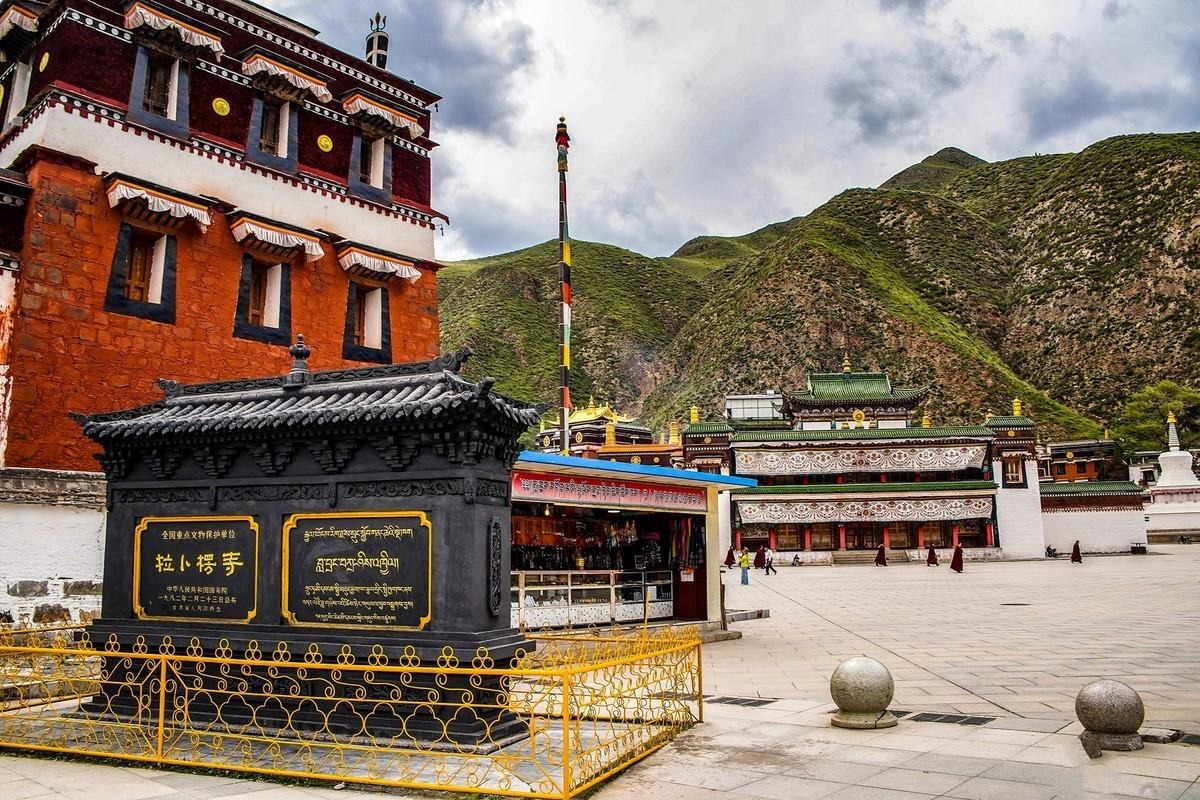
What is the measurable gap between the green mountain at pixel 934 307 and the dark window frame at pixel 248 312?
6811cm

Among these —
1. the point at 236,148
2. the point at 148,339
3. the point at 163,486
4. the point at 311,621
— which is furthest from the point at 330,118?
the point at 311,621

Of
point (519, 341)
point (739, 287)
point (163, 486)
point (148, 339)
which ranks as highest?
point (739, 287)

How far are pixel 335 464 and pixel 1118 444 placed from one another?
78.7m

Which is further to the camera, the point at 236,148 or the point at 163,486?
the point at 236,148

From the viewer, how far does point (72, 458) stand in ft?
51.8

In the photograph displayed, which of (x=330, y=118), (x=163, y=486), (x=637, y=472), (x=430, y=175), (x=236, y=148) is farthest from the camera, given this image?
(x=430, y=175)

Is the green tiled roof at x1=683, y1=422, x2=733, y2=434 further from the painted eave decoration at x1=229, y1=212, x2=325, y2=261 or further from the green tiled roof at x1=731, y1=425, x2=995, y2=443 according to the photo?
the painted eave decoration at x1=229, y1=212, x2=325, y2=261

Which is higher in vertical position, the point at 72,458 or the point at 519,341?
the point at 519,341

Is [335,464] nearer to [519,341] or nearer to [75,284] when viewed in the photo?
[75,284]

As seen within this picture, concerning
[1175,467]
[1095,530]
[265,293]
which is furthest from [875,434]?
[265,293]

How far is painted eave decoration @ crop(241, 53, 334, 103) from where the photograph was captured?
20.3 m

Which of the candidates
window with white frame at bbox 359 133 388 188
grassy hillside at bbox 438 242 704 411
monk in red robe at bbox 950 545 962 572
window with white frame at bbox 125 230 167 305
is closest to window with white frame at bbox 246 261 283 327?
window with white frame at bbox 125 230 167 305

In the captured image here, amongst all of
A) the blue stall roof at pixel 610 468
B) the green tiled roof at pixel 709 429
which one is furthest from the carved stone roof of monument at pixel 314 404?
the green tiled roof at pixel 709 429

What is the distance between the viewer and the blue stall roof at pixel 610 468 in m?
15.4
